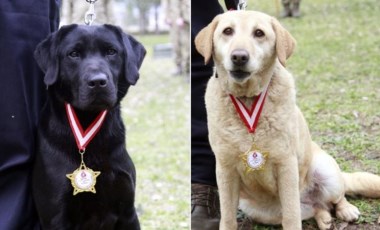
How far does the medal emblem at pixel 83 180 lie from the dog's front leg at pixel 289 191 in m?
0.95

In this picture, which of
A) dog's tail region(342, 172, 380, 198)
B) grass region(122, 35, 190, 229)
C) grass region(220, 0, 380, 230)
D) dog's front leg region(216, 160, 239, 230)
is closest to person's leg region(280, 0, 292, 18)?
grass region(220, 0, 380, 230)

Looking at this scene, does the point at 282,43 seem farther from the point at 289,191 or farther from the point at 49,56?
the point at 49,56

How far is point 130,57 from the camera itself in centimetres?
276

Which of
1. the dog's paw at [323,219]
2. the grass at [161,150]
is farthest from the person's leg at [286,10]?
the dog's paw at [323,219]

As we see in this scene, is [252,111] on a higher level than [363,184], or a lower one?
higher

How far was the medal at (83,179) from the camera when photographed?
262 centimetres

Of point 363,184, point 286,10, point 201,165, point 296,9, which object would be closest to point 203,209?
point 201,165

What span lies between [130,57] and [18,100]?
0.55 metres

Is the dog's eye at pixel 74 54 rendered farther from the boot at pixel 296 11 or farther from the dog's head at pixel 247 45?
the boot at pixel 296 11

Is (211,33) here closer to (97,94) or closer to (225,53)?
(225,53)

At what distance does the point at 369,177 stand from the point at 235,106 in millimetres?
1206

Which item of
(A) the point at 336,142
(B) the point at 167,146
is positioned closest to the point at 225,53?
(A) the point at 336,142

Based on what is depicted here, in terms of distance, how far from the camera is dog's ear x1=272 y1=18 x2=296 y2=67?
2844 millimetres

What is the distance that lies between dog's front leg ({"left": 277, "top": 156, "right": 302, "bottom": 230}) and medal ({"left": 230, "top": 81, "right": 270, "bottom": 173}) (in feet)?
0.40
